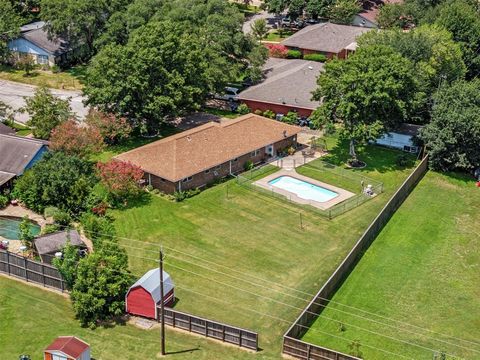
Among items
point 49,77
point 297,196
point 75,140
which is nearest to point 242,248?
point 297,196

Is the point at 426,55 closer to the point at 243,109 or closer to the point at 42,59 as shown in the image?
the point at 243,109

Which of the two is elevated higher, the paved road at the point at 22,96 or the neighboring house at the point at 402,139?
the paved road at the point at 22,96

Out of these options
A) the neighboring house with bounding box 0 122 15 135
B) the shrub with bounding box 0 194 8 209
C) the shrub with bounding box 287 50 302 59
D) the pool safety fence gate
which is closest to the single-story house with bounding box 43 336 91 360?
the shrub with bounding box 0 194 8 209

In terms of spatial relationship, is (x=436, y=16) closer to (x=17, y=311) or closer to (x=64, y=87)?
(x=64, y=87)

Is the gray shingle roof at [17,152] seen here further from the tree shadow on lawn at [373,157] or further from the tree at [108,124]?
the tree shadow on lawn at [373,157]

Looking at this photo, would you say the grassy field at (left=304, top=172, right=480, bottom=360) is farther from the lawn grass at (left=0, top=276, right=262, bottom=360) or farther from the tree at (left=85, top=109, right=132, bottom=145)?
the tree at (left=85, top=109, right=132, bottom=145)

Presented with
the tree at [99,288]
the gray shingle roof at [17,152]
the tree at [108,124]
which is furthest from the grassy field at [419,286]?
the gray shingle roof at [17,152]
